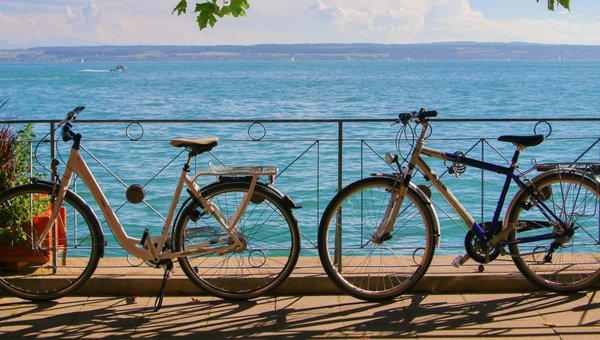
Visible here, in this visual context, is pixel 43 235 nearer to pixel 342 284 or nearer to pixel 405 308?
pixel 342 284

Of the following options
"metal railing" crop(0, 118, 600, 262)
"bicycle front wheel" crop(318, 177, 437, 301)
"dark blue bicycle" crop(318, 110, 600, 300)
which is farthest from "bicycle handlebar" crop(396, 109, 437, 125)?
"metal railing" crop(0, 118, 600, 262)

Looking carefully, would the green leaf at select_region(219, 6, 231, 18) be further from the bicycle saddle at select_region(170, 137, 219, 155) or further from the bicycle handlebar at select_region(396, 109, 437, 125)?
the bicycle handlebar at select_region(396, 109, 437, 125)

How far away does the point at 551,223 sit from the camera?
4996 mm

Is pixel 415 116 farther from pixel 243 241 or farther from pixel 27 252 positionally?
pixel 27 252

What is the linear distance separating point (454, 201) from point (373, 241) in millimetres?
542

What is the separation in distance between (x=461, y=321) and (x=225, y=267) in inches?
59.7

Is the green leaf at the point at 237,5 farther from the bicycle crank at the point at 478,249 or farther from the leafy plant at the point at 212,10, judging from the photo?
the bicycle crank at the point at 478,249

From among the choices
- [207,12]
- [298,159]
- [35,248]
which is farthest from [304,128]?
[207,12]

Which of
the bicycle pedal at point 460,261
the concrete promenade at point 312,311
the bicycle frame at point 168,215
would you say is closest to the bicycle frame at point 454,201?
the bicycle pedal at point 460,261

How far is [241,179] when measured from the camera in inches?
192

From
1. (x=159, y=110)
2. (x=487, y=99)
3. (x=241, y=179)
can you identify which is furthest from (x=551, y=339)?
(x=487, y=99)

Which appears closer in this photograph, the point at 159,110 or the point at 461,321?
the point at 461,321

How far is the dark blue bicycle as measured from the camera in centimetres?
488

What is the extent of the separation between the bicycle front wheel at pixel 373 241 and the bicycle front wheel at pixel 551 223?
0.54 meters
